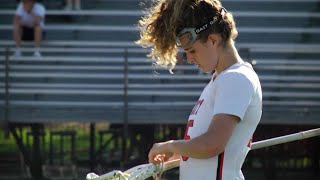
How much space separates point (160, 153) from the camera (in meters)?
3.20

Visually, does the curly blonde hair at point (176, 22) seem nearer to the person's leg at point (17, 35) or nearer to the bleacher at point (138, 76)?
the bleacher at point (138, 76)

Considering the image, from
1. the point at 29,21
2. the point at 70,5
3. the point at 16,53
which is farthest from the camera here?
the point at 70,5

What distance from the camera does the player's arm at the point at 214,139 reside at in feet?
9.98

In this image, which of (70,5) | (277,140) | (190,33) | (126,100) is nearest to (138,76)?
(126,100)

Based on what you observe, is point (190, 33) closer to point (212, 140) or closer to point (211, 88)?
point (211, 88)

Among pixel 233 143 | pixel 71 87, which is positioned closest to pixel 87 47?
pixel 71 87

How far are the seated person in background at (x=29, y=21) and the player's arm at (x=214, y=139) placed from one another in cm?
749

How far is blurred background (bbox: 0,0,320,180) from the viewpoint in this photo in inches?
392

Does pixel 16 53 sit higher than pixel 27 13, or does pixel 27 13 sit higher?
pixel 27 13

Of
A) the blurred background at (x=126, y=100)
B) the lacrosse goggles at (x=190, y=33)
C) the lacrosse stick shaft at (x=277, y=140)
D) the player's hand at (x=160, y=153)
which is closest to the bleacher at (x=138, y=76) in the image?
the blurred background at (x=126, y=100)

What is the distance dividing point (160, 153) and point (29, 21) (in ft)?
24.9

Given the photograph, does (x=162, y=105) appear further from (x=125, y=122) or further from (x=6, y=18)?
(x=6, y=18)

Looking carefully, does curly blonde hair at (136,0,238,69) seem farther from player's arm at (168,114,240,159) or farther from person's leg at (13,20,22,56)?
person's leg at (13,20,22,56)

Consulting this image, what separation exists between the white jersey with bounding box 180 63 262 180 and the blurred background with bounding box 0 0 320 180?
6401 millimetres
